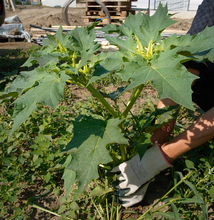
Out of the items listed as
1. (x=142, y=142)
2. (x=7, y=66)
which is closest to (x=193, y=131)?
(x=142, y=142)

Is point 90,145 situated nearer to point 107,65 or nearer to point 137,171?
point 107,65

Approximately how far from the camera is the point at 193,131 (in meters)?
1.49

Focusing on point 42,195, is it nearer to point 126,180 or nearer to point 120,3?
point 126,180

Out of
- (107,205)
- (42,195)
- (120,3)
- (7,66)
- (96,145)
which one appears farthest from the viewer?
(120,3)

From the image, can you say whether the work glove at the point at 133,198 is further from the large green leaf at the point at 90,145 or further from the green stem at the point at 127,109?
the large green leaf at the point at 90,145

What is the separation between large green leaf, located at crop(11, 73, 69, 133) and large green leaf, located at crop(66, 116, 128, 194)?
0.33 meters

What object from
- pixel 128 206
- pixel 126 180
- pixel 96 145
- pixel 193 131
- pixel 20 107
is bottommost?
pixel 128 206

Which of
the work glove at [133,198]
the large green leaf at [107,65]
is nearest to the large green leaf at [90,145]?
the large green leaf at [107,65]

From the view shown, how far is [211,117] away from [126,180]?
0.79 m

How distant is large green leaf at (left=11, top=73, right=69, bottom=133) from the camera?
2.83 ft

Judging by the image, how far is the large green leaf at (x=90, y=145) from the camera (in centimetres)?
104

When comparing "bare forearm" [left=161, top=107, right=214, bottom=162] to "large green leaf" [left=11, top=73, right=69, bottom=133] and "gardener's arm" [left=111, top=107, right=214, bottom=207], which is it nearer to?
"gardener's arm" [left=111, top=107, right=214, bottom=207]

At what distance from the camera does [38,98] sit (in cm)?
88

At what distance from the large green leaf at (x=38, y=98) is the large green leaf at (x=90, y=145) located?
13.1 inches
